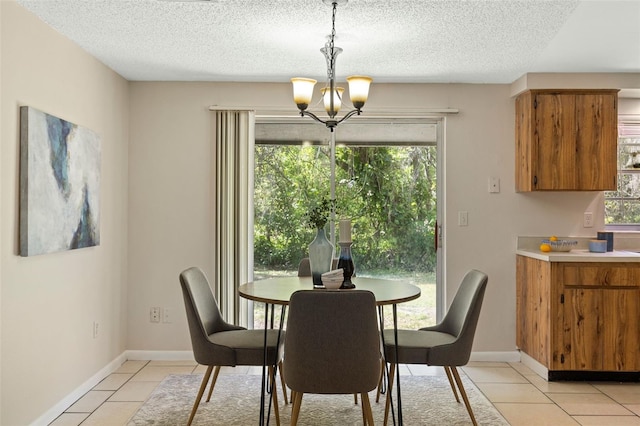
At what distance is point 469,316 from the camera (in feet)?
9.71

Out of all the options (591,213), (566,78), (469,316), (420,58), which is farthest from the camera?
(591,213)

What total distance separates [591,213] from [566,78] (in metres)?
1.10

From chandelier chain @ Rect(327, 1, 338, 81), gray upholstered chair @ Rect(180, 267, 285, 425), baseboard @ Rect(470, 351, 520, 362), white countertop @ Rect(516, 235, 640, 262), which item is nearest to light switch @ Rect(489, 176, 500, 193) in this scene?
white countertop @ Rect(516, 235, 640, 262)

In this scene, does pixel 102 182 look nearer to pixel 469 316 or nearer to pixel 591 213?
pixel 469 316

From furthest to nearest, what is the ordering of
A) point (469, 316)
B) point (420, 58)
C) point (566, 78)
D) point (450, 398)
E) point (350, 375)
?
point (566, 78) → point (420, 58) → point (450, 398) → point (469, 316) → point (350, 375)

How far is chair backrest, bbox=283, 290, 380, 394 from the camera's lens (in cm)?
244

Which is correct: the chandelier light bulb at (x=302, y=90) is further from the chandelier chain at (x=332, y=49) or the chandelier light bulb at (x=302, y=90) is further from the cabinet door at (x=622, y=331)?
the cabinet door at (x=622, y=331)

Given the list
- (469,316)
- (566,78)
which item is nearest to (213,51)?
(469,316)

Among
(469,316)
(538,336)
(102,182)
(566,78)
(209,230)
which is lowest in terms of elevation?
(538,336)

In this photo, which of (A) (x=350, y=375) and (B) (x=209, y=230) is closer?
(A) (x=350, y=375)

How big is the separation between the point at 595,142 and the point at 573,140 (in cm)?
16

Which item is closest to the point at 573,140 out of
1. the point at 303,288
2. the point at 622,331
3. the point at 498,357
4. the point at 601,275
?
the point at 601,275

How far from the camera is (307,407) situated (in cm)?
337

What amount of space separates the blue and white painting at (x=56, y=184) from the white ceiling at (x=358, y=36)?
1.96 ft
